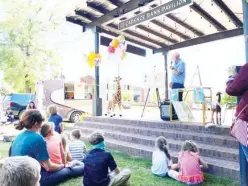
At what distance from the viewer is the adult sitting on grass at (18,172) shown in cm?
126

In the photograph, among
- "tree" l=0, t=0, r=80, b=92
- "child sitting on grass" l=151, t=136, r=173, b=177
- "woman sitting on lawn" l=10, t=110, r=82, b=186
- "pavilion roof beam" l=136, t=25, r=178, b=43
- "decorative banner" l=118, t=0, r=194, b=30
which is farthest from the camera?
"tree" l=0, t=0, r=80, b=92

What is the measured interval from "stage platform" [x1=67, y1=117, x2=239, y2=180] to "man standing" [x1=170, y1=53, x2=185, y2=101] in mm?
1251

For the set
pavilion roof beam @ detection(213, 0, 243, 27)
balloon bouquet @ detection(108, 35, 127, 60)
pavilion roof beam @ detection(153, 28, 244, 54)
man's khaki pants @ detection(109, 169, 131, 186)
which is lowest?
man's khaki pants @ detection(109, 169, 131, 186)

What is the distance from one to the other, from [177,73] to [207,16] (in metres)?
2.50

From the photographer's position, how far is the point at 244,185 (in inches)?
107

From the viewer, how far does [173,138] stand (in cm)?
557

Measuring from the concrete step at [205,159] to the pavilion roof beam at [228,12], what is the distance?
14.7 ft

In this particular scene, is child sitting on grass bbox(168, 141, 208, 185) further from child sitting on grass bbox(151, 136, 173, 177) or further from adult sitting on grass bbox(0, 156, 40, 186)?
adult sitting on grass bbox(0, 156, 40, 186)

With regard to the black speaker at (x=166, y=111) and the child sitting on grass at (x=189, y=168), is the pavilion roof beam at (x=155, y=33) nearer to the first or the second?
the black speaker at (x=166, y=111)

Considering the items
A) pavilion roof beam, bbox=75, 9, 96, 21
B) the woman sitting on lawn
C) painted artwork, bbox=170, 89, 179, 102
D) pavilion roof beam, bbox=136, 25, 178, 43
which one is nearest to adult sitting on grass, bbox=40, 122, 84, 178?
the woman sitting on lawn

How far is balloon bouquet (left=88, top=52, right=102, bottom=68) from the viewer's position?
8594mm

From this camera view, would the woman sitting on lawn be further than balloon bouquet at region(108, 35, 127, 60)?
No

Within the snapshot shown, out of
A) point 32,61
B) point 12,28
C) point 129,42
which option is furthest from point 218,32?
point 12,28

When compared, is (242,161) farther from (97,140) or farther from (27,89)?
(27,89)
